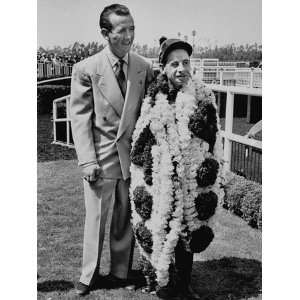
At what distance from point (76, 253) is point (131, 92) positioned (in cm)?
143

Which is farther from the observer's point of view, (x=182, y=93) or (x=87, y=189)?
(x=87, y=189)

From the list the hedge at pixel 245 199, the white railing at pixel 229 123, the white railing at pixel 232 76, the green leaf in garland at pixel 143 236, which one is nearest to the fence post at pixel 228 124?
the white railing at pixel 229 123

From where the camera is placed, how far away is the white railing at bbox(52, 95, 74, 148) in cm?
449

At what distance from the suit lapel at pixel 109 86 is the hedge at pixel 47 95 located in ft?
2.56

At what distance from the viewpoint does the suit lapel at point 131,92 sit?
11.8 ft

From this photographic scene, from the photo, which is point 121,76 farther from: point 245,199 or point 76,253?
point 245,199

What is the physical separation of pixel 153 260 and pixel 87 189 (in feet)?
2.26

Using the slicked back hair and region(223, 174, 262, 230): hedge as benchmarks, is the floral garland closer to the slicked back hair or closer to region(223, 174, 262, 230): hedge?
the slicked back hair

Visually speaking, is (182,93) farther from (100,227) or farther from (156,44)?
(100,227)

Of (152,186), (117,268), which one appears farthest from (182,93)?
(117,268)

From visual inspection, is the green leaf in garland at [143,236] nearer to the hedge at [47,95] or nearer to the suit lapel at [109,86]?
the suit lapel at [109,86]

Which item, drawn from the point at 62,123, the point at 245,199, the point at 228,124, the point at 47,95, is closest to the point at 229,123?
the point at 228,124

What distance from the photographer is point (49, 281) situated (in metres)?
3.92

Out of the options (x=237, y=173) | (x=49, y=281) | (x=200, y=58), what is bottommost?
(x=49, y=281)
